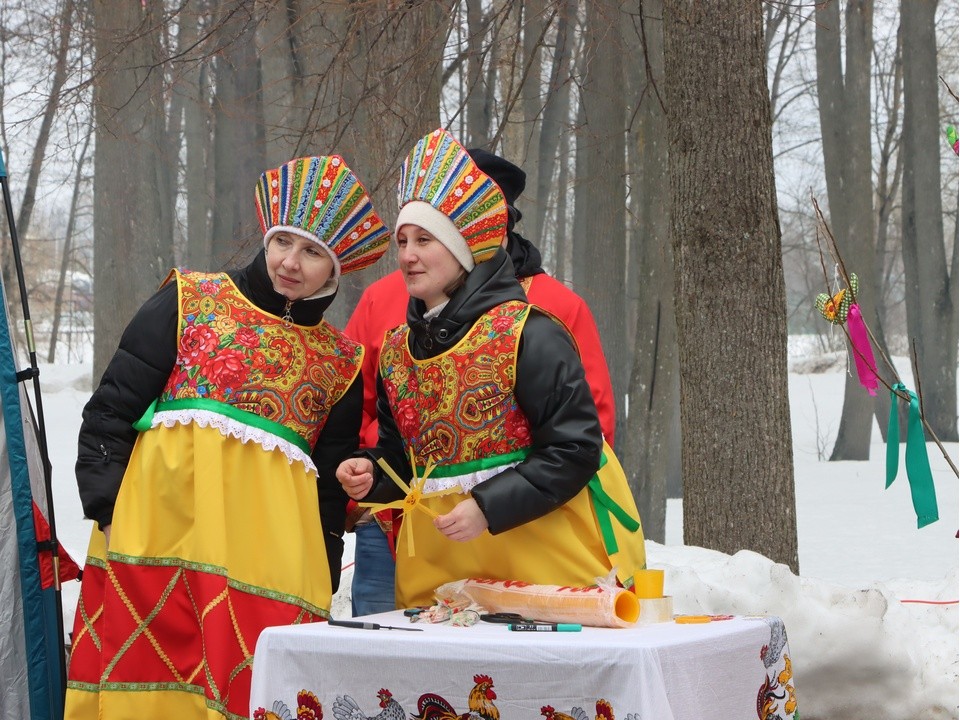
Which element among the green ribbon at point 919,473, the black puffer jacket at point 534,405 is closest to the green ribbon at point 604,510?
Result: the black puffer jacket at point 534,405

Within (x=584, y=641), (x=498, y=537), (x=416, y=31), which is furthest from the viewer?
(x=416, y=31)

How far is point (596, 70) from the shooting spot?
35.6ft

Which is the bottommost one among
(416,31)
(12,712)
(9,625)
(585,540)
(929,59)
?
(12,712)

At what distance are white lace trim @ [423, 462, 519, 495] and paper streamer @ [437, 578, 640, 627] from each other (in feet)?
0.73

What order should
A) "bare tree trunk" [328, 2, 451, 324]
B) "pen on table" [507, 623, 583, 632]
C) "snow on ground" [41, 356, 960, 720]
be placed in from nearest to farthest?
"pen on table" [507, 623, 583, 632], "snow on ground" [41, 356, 960, 720], "bare tree trunk" [328, 2, 451, 324]

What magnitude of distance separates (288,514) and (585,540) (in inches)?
30.3

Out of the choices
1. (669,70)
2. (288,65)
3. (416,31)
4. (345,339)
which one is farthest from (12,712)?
(288,65)

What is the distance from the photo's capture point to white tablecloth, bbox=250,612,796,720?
2.15 m

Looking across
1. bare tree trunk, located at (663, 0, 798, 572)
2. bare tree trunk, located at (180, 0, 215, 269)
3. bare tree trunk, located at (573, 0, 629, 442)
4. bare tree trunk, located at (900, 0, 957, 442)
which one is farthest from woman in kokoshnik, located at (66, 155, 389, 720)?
bare tree trunk, located at (900, 0, 957, 442)

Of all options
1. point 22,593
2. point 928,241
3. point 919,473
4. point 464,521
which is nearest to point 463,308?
point 464,521

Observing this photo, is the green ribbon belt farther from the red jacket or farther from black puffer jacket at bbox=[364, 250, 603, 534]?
the red jacket

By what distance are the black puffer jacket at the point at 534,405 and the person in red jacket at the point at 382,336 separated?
45cm

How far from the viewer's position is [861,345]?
4996 mm

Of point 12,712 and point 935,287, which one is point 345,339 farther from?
point 935,287
